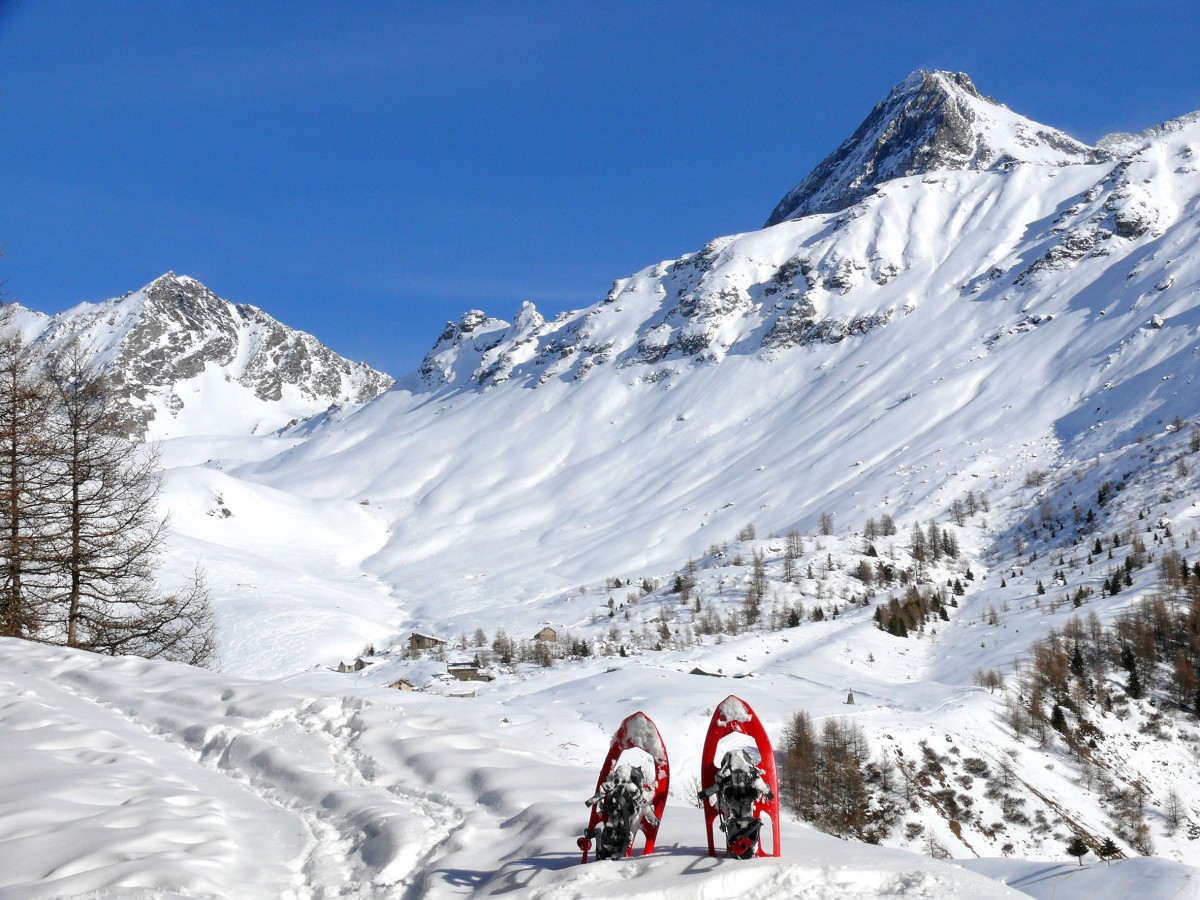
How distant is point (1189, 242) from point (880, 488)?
83729 millimetres

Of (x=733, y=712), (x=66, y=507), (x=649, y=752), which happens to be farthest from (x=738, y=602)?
(x=649, y=752)

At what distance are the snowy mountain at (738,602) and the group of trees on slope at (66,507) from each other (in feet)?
9.00

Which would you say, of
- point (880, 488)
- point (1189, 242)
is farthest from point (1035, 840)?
point (1189, 242)

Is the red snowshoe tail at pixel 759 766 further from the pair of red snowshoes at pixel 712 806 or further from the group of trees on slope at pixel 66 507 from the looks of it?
the group of trees on slope at pixel 66 507

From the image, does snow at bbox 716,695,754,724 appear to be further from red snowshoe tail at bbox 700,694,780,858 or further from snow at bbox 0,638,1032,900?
snow at bbox 0,638,1032,900

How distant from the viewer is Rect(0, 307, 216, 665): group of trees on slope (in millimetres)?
14594

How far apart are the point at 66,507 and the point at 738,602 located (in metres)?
64.2

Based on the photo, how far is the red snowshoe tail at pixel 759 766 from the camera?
581 cm

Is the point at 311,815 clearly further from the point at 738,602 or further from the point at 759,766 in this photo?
the point at 738,602

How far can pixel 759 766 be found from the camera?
604 centimetres

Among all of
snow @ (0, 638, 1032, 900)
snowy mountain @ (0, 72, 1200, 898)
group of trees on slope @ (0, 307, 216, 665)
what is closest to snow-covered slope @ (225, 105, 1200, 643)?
snowy mountain @ (0, 72, 1200, 898)

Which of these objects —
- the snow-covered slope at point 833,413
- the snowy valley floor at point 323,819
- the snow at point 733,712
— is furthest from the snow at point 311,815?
the snow-covered slope at point 833,413

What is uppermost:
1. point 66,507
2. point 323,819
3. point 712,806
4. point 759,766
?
point 66,507

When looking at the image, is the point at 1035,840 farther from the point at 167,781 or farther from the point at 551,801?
the point at 167,781
